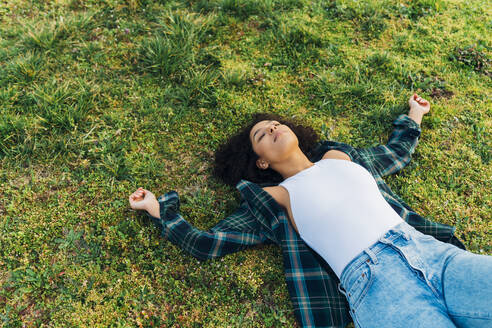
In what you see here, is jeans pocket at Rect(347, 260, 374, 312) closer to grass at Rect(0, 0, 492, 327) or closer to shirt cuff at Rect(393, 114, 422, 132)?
grass at Rect(0, 0, 492, 327)

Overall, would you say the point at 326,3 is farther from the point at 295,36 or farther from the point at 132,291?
the point at 132,291

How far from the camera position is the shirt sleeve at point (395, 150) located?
4.30m

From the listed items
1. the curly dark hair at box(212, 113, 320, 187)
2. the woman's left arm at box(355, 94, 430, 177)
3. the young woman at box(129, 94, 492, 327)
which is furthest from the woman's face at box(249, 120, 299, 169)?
the woman's left arm at box(355, 94, 430, 177)

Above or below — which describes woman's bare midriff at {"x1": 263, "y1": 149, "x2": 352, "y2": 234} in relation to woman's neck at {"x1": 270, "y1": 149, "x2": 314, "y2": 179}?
below

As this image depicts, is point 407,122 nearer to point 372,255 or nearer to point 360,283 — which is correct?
→ point 372,255

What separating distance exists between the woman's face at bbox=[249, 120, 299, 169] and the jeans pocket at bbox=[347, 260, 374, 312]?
1439mm

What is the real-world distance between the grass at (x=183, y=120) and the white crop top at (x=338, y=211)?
830 millimetres

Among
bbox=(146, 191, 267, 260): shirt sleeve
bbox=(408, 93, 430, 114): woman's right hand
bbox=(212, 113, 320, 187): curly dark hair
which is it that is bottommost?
bbox=(146, 191, 267, 260): shirt sleeve

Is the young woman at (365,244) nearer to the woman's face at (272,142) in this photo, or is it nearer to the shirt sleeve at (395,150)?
the woman's face at (272,142)

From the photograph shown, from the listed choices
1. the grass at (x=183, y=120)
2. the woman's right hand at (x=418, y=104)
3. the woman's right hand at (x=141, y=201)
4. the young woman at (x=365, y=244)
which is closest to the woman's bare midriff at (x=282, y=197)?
the young woman at (x=365, y=244)

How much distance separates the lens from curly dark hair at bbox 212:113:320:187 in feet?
14.1

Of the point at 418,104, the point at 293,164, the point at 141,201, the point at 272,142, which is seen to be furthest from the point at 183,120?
the point at 418,104

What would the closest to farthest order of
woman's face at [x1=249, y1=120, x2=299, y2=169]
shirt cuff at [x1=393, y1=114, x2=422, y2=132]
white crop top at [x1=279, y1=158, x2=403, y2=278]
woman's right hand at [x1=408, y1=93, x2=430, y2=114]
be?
white crop top at [x1=279, y1=158, x2=403, y2=278]
woman's face at [x1=249, y1=120, x2=299, y2=169]
shirt cuff at [x1=393, y1=114, x2=422, y2=132]
woman's right hand at [x1=408, y1=93, x2=430, y2=114]

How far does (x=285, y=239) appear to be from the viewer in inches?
147
